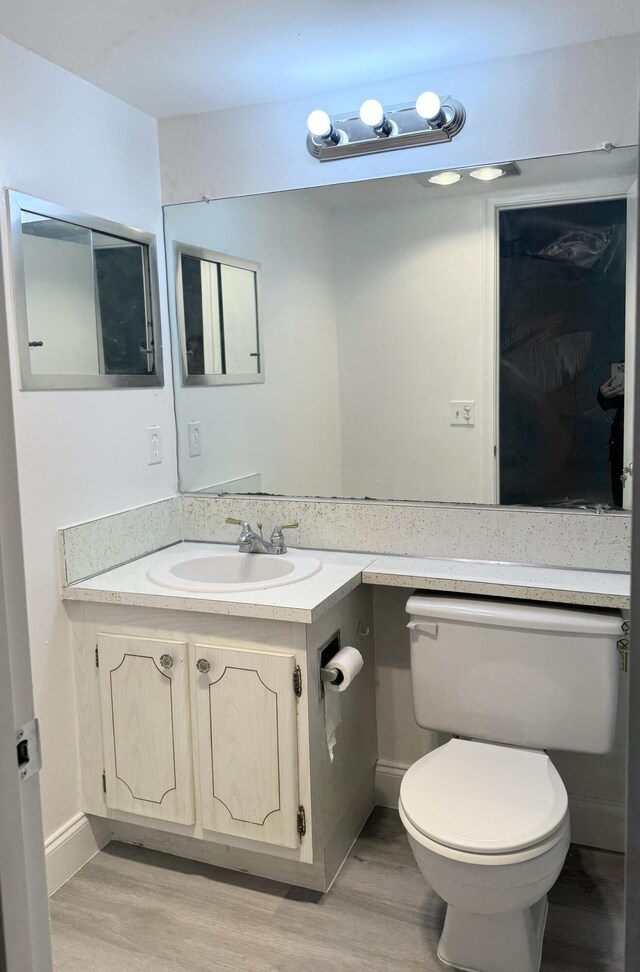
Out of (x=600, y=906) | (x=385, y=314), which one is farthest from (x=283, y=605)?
(x=600, y=906)

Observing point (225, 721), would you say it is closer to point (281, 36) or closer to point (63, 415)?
point (63, 415)

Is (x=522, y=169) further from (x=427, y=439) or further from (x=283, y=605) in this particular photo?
(x=283, y=605)

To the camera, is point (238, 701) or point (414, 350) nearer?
point (238, 701)

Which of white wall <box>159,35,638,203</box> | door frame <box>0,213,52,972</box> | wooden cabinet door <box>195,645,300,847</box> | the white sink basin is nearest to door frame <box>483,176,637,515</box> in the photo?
white wall <box>159,35,638,203</box>

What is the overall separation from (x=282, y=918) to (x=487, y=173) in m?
2.07

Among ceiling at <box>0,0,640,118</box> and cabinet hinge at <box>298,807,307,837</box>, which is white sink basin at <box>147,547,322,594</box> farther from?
ceiling at <box>0,0,640,118</box>

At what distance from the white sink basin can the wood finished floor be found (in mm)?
833

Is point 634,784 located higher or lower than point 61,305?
lower

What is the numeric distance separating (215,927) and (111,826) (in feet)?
1.72

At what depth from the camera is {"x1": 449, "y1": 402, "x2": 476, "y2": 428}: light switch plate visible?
7.48ft

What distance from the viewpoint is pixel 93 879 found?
2213 mm

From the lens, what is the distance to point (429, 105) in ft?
6.88

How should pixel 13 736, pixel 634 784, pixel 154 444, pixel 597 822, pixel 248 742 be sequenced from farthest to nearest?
pixel 154 444, pixel 597 822, pixel 248 742, pixel 13 736, pixel 634 784

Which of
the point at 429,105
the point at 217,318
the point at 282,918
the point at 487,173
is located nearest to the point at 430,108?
the point at 429,105
